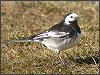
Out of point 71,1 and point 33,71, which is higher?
point 71,1

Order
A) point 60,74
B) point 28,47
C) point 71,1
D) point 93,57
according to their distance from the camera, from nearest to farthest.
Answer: point 60,74
point 93,57
point 28,47
point 71,1

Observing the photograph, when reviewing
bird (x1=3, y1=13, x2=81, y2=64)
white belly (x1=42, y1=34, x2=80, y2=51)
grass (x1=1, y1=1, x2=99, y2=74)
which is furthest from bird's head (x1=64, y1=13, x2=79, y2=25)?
grass (x1=1, y1=1, x2=99, y2=74)

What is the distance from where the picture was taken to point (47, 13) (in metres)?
11.2

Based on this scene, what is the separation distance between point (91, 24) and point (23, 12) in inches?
67.5

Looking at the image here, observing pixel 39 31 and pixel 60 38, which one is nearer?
pixel 60 38

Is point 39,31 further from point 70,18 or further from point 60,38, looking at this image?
point 60,38

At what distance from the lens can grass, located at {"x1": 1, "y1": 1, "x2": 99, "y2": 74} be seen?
7.36 metres

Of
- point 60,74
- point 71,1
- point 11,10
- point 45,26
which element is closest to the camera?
point 60,74

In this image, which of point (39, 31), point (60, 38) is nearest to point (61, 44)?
point (60, 38)

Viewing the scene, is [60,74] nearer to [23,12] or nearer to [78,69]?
[78,69]

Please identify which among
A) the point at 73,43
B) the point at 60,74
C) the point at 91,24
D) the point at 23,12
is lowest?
the point at 60,74

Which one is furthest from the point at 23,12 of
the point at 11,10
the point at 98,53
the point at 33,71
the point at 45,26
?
the point at 33,71

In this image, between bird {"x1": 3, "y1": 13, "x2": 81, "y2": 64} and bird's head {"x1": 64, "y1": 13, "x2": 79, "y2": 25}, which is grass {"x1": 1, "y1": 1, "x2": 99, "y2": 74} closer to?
bird {"x1": 3, "y1": 13, "x2": 81, "y2": 64}

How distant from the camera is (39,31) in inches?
389
